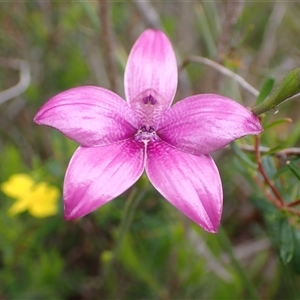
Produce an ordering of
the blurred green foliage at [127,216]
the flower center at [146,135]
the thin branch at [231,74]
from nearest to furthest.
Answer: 1. the flower center at [146,135]
2. the thin branch at [231,74]
3. the blurred green foliage at [127,216]

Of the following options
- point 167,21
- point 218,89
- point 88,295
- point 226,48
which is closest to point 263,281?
point 88,295

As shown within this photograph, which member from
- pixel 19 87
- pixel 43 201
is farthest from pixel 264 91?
pixel 19 87

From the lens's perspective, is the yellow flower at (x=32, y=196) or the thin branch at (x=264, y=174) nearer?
the thin branch at (x=264, y=174)

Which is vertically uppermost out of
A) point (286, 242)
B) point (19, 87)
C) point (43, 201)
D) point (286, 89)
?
point (19, 87)

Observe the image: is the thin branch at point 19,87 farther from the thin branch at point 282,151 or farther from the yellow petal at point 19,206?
the thin branch at point 282,151

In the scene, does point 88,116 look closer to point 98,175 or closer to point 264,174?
point 98,175

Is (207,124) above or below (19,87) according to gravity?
below

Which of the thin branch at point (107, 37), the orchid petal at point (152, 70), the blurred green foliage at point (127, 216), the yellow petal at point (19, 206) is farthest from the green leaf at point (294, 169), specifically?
the yellow petal at point (19, 206)

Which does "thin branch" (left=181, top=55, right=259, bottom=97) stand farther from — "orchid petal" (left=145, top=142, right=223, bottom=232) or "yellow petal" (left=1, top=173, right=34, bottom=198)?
"yellow petal" (left=1, top=173, right=34, bottom=198)

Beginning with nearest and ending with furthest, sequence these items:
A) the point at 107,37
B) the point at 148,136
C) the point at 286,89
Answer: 1. the point at 286,89
2. the point at 148,136
3. the point at 107,37
